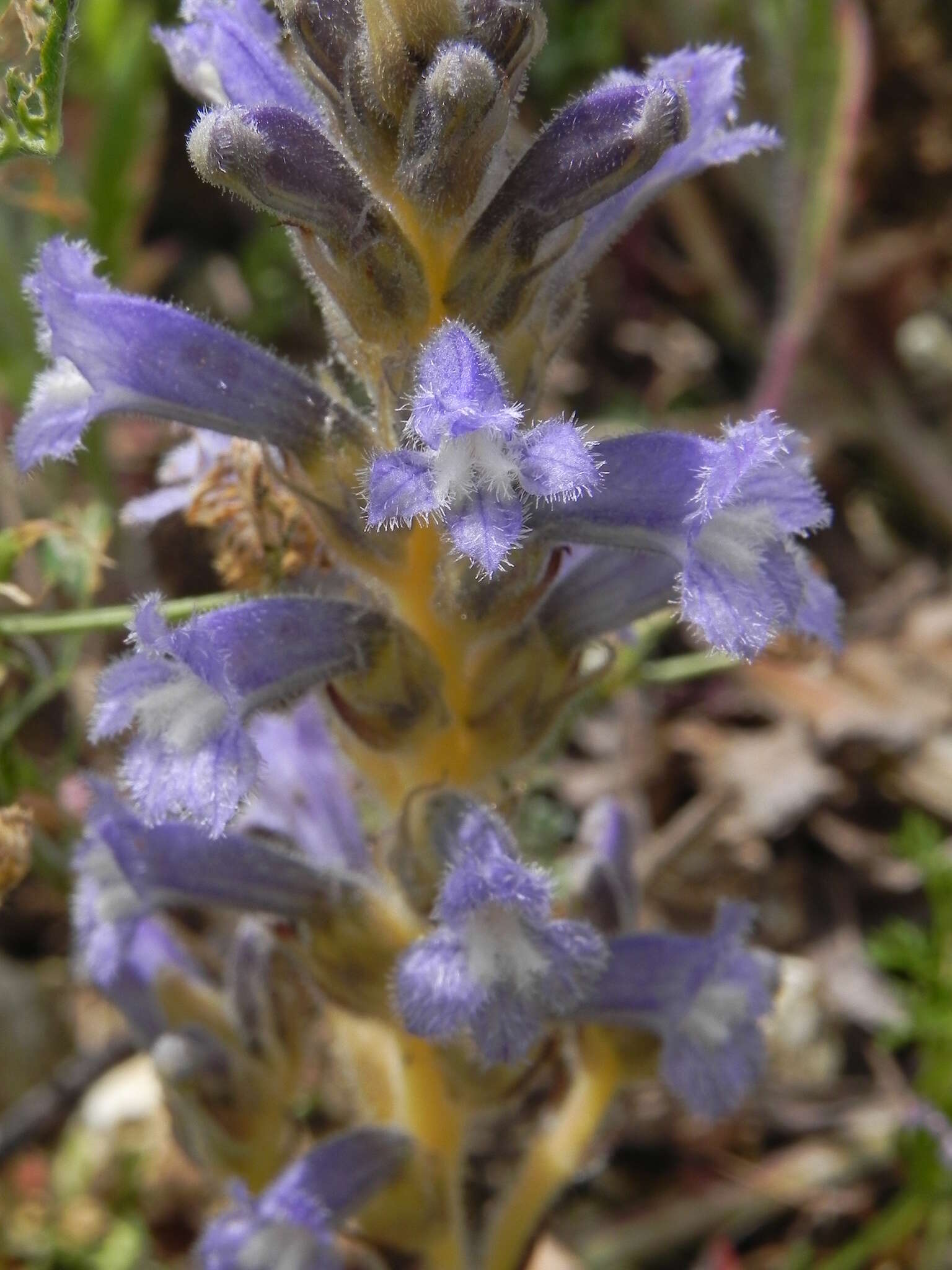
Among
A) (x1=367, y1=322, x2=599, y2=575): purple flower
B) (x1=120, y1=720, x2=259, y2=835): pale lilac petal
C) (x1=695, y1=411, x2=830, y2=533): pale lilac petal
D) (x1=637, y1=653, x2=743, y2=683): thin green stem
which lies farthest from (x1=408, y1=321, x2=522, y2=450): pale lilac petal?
(x1=637, y1=653, x2=743, y2=683): thin green stem

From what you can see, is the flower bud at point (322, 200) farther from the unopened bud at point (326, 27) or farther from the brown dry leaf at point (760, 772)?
the brown dry leaf at point (760, 772)

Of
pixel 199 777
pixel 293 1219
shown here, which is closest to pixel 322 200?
pixel 199 777

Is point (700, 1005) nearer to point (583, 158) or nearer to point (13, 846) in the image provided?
point (13, 846)

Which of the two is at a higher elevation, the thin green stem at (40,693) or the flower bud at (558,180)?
the flower bud at (558,180)

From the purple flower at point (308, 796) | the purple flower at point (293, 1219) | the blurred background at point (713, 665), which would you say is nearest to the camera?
the purple flower at point (293, 1219)

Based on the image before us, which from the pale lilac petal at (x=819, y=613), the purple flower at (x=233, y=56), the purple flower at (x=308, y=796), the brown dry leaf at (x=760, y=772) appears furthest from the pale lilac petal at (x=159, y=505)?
the brown dry leaf at (x=760, y=772)

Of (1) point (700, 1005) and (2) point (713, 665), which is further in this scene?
(2) point (713, 665)

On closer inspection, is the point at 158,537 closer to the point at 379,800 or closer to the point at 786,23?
the point at 379,800
